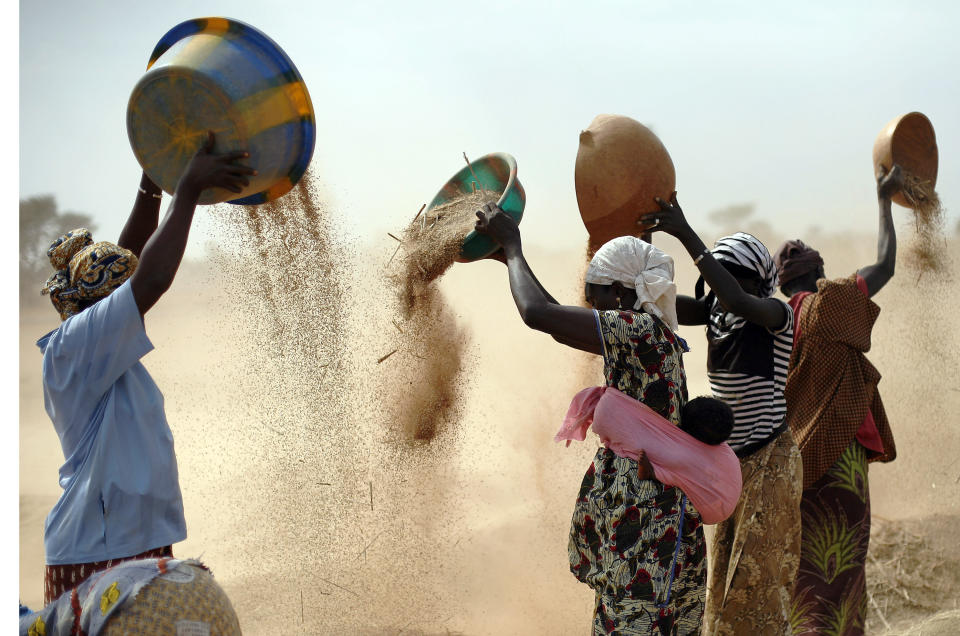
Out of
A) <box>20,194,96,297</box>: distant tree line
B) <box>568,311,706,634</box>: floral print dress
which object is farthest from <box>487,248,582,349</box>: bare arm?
A: <box>20,194,96,297</box>: distant tree line

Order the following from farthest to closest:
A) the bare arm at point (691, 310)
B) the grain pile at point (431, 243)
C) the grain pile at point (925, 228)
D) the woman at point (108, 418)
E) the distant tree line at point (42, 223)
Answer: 1. the distant tree line at point (42, 223)
2. the grain pile at point (925, 228)
3. the bare arm at point (691, 310)
4. the grain pile at point (431, 243)
5. the woman at point (108, 418)

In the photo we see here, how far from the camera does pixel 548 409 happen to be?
17.9 feet

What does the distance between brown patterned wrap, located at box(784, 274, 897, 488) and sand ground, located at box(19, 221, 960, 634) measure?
3.21ft

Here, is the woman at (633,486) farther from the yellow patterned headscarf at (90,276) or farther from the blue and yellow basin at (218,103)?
the yellow patterned headscarf at (90,276)

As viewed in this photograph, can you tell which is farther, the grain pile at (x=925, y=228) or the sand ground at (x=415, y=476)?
the grain pile at (x=925, y=228)

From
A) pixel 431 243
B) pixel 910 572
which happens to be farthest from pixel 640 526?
pixel 910 572

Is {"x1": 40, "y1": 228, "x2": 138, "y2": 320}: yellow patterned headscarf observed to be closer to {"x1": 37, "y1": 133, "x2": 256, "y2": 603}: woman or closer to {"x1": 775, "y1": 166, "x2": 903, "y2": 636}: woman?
{"x1": 37, "y1": 133, "x2": 256, "y2": 603}: woman

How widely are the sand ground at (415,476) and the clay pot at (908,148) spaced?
1.36m

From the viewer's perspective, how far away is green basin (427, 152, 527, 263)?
2945 mm

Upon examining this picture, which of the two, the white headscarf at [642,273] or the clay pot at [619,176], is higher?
Result: the clay pot at [619,176]

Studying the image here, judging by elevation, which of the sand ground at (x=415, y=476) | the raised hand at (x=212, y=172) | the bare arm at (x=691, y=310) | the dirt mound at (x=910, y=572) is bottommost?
the dirt mound at (x=910, y=572)

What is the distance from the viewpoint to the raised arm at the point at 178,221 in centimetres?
196

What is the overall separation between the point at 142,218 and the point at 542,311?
1.36 meters

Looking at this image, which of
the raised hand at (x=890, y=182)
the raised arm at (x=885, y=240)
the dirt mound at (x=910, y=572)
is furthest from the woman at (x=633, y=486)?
the dirt mound at (x=910, y=572)
